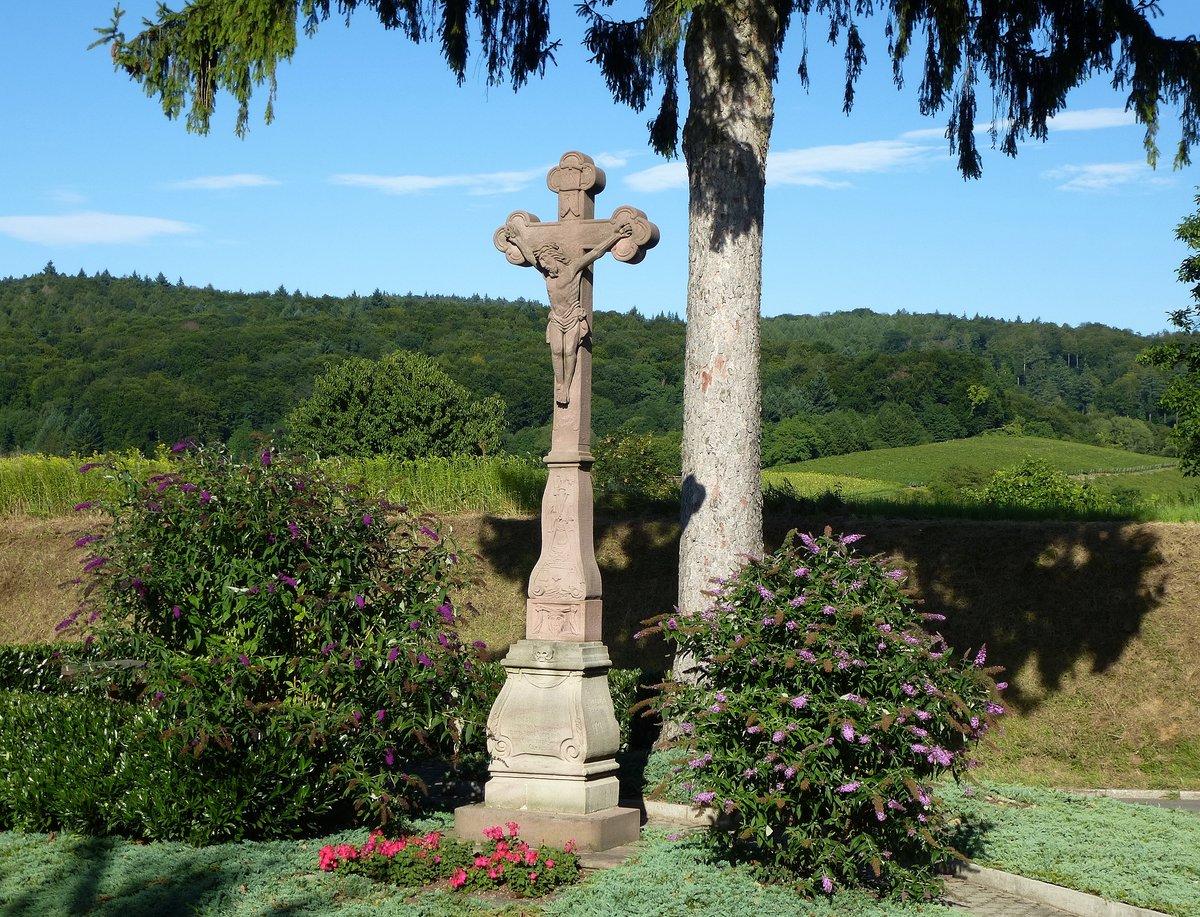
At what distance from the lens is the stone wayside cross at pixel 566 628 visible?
7305 millimetres

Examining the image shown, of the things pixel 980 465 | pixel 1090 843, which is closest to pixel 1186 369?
pixel 980 465

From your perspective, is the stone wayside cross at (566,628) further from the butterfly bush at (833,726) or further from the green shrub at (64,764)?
the green shrub at (64,764)

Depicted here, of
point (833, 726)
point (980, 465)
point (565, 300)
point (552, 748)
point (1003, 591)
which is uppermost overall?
point (565, 300)

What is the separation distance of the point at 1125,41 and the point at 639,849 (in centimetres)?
850

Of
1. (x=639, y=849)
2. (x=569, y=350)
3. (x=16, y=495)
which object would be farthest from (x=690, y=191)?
(x=16, y=495)

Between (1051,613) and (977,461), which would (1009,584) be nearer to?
(1051,613)

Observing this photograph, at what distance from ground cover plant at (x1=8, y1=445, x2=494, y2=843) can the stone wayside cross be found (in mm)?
440

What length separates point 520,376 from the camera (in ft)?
187

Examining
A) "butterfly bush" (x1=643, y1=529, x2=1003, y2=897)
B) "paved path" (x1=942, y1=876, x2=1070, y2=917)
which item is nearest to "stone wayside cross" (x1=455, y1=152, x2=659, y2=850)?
"butterfly bush" (x1=643, y1=529, x2=1003, y2=897)

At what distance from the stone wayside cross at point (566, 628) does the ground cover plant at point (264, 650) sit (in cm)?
44

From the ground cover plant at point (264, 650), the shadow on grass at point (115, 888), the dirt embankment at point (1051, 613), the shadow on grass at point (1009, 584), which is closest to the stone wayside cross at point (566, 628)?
the ground cover plant at point (264, 650)

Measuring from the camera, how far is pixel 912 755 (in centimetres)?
614

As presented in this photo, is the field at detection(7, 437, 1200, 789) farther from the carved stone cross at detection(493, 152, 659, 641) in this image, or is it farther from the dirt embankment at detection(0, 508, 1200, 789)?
the carved stone cross at detection(493, 152, 659, 641)

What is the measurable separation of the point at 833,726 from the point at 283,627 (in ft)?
11.5
